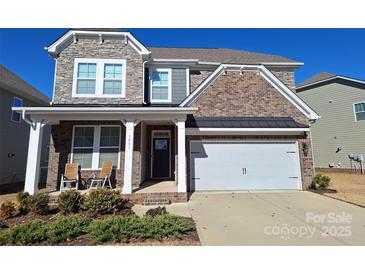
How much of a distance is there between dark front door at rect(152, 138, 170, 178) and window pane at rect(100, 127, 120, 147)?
7.28ft

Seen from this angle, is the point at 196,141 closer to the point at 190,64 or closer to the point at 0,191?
the point at 190,64

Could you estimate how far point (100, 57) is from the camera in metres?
9.96

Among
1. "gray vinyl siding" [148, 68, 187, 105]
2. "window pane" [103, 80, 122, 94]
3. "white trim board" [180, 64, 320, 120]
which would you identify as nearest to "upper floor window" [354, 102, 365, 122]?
"white trim board" [180, 64, 320, 120]

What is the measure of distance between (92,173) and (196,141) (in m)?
4.95

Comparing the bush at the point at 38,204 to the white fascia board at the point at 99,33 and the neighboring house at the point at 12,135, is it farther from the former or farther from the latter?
the neighboring house at the point at 12,135

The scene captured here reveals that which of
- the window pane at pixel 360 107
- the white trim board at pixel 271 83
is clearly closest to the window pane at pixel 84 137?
the white trim board at pixel 271 83

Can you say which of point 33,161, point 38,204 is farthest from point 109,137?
point 38,204

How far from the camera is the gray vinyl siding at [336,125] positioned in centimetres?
1541

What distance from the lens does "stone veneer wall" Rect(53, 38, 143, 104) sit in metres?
9.65

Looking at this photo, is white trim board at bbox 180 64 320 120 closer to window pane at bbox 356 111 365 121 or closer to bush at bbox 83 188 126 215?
bush at bbox 83 188 126 215

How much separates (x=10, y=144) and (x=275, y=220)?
14636mm

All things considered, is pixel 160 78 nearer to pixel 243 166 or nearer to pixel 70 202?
A: pixel 243 166

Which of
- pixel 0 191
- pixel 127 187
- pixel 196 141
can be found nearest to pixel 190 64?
pixel 196 141

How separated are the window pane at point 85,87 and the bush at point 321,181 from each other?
36.8ft
